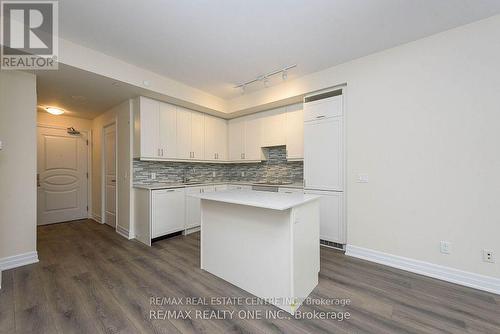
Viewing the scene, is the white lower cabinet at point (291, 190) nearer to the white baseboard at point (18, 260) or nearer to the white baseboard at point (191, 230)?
the white baseboard at point (191, 230)

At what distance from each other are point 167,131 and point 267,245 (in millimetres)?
2880

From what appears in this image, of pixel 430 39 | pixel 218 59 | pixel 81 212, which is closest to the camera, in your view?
pixel 430 39

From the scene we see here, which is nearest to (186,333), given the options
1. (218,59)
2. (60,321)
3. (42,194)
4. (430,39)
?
(60,321)

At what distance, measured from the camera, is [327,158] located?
319cm

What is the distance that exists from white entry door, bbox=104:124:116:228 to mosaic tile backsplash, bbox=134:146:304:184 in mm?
850

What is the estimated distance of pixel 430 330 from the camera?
156 cm

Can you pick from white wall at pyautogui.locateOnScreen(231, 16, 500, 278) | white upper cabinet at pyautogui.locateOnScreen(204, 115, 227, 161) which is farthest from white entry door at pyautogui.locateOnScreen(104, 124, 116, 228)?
white wall at pyautogui.locateOnScreen(231, 16, 500, 278)

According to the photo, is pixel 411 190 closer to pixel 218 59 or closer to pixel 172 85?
pixel 218 59

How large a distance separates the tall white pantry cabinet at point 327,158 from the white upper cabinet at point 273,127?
0.67 meters

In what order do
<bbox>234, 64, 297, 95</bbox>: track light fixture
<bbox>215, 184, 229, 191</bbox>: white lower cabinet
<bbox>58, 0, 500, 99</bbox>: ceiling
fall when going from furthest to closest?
<bbox>215, 184, 229, 191</bbox>: white lower cabinet
<bbox>234, 64, 297, 95</bbox>: track light fixture
<bbox>58, 0, 500, 99</bbox>: ceiling

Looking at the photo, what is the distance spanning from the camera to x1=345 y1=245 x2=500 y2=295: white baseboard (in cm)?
206

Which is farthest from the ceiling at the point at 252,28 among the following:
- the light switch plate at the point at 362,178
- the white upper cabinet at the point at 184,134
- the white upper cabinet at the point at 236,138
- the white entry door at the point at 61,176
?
the white entry door at the point at 61,176

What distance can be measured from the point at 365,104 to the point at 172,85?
3.00m

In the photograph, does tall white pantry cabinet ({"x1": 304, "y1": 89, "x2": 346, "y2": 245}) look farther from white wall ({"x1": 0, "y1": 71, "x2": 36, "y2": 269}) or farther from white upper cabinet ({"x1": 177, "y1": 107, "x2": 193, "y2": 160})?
white wall ({"x1": 0, "y1": 71, "x2": 36, "y2": 269})
